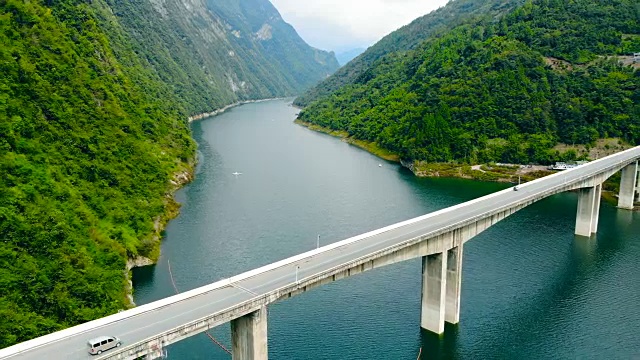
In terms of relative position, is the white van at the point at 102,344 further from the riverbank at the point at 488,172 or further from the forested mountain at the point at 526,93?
the forested mountain at the point at 526,93

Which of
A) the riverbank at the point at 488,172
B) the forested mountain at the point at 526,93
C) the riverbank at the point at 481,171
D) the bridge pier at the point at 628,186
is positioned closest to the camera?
the bridge pier at the point at 628,186

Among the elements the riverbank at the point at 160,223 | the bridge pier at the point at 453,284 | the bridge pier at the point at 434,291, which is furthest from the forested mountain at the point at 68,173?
the bridge pier at the point at 453,284

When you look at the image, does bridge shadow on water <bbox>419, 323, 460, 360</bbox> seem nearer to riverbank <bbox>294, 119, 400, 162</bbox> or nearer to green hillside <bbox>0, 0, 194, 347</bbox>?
green hillside <bbox>0, 0, 194, 347</bbox>

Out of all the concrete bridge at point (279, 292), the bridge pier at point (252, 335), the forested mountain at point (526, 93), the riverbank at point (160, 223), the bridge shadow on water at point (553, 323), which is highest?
the forested mountain at point (526, 93)

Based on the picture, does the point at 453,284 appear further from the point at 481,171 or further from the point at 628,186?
the point at 481,171

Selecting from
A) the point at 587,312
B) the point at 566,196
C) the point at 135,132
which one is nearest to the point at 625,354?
the point at 587,312

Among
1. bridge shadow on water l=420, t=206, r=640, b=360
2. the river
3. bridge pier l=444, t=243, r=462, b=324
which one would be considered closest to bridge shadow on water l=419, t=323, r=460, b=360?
bridge shadow on water l=420, t=206, r=640, b=360

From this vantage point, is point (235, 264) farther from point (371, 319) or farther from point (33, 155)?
point (33, 155)
